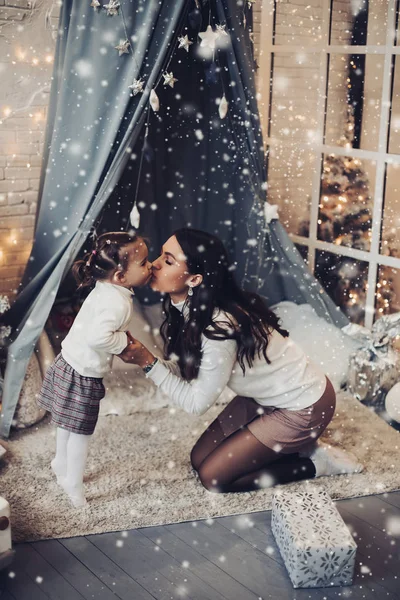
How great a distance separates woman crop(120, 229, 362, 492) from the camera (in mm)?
2471

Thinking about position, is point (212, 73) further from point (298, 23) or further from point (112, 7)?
point (298, 23)

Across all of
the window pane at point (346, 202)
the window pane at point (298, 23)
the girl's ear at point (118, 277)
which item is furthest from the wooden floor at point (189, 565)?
the window pane at point (298, 23)

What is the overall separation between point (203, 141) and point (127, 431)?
4.63 ft

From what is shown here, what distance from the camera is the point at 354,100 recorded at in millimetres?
3479

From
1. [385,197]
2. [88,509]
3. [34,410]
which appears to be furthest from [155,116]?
[88,509]

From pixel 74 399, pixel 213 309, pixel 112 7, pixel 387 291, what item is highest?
pixel 112 7

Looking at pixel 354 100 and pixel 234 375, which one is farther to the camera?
pixel 354 100

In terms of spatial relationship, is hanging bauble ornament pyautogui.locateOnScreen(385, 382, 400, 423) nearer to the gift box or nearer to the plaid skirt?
the gift box

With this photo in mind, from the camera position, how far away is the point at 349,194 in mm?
3596

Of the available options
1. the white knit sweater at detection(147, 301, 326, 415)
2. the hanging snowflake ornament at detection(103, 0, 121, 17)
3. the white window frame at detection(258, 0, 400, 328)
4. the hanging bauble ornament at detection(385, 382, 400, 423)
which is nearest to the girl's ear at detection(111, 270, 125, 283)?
the white knit sweater at detection(147, 301, 326, 415)

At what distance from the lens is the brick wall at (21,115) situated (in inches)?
125

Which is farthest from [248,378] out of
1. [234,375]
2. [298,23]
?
[298,23]

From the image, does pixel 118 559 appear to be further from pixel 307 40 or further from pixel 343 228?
pixel 307 40

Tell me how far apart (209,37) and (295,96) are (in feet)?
2.49
